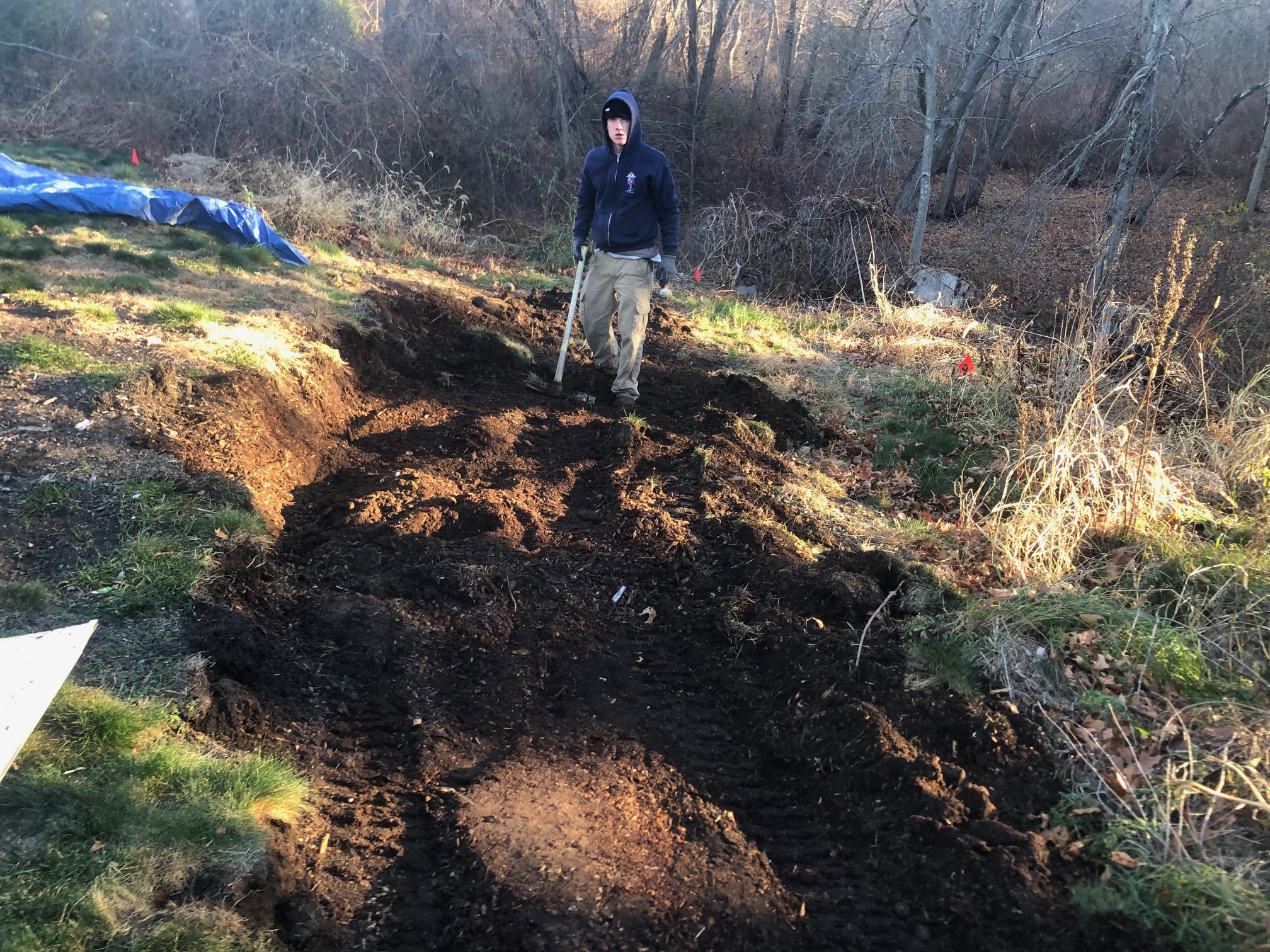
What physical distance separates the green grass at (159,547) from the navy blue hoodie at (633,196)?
3.85m

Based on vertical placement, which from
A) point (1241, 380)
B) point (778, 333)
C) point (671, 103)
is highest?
point (671, 103)

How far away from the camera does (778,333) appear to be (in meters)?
10.1

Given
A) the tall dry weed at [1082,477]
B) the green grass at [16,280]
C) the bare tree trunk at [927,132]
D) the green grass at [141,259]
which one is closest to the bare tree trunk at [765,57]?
the bare tree trunk at [927,132]

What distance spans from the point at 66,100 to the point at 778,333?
46.4 ft

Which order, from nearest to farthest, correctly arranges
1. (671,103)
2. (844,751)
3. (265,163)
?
(844,751) < (265,163) < (671,103)

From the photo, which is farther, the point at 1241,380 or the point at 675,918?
the point at 1241,380

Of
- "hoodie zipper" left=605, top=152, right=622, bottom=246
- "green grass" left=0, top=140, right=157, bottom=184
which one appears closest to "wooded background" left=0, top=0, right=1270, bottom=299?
"green grass" left=0, top=140, right=157, bottom=184

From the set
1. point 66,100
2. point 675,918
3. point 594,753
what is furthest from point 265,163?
point 675,918

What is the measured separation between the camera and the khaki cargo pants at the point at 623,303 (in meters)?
6.79

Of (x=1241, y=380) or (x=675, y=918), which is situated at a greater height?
(x=1241, y=380)

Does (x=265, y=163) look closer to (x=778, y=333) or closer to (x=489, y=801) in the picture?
(x=778, y=333)

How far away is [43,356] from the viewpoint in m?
5.10

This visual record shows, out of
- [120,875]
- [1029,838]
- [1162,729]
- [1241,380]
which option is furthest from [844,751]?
[1241,380]

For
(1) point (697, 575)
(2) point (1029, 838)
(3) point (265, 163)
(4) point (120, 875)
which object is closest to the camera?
(4) point (120, 875)
